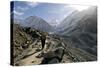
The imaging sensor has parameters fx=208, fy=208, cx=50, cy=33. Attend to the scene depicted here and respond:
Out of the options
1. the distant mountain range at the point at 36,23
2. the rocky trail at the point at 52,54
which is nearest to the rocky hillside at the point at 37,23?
the distant mountain range at the point at 36,23

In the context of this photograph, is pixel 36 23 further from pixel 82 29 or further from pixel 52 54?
pixel 82 29

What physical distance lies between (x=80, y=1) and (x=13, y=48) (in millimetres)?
1159

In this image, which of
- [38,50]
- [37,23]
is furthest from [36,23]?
[38,50]

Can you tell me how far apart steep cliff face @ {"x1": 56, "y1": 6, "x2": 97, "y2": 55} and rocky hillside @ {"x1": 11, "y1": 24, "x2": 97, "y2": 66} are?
0.09 meters

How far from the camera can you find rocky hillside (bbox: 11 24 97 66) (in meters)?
2.57

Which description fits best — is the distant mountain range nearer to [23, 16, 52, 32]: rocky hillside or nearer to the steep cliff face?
[23, 16, 52, 32]: rocky hillside

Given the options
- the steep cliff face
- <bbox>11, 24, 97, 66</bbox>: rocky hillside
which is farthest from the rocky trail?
the steep cliff face

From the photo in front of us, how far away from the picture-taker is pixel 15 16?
2.56m

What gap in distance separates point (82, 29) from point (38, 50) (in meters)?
0.72

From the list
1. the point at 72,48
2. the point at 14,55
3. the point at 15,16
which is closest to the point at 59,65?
Result: the point at 72,48

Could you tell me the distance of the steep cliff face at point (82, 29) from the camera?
9.39ft

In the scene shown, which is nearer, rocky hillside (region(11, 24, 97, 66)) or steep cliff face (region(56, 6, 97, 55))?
rocky hillside (region(11, 24, 97, 66))

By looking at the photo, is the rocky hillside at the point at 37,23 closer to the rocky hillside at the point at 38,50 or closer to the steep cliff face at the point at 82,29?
the rocky hillside at the point at 38,50
